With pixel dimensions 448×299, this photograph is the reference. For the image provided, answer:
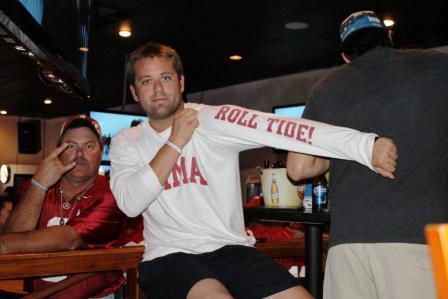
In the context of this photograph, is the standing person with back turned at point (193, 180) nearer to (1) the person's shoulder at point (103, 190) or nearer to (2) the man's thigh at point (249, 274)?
(2) the man's thigh at point (249, 274)

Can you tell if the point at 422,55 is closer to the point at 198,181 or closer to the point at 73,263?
the point at 198,181

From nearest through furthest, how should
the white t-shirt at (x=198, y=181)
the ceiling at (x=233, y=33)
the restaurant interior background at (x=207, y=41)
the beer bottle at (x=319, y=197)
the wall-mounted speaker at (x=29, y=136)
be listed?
the white t-shirt at (x=198, y=181) < the beer bottle at (x=319, y=197) < the restaurant interior background at (x=207, y=41) < the ceiling at (x=233, y=33) < the wall-mounted speaker at (x=29, y=136)

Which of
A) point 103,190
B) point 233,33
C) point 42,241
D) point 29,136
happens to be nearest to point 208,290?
point 42,241

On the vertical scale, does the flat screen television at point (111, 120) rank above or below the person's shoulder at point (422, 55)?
above

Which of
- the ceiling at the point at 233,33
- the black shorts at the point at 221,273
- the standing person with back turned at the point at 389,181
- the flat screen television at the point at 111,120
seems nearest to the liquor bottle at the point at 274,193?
the black shorts at the point at 221,273

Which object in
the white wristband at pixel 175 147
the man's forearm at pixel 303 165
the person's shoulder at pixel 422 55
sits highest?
the person's shoulder at pixel 422 55

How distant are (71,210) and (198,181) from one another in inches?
38.9

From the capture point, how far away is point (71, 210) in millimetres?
2668

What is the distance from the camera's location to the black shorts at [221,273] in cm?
175

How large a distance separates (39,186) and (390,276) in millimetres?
1701

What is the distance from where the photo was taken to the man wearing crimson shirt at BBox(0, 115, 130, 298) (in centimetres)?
224

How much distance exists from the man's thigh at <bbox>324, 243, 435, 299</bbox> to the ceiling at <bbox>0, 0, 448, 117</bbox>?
2275mm

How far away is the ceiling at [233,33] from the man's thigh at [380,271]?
2.27 m

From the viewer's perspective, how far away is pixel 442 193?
63.6 inches
